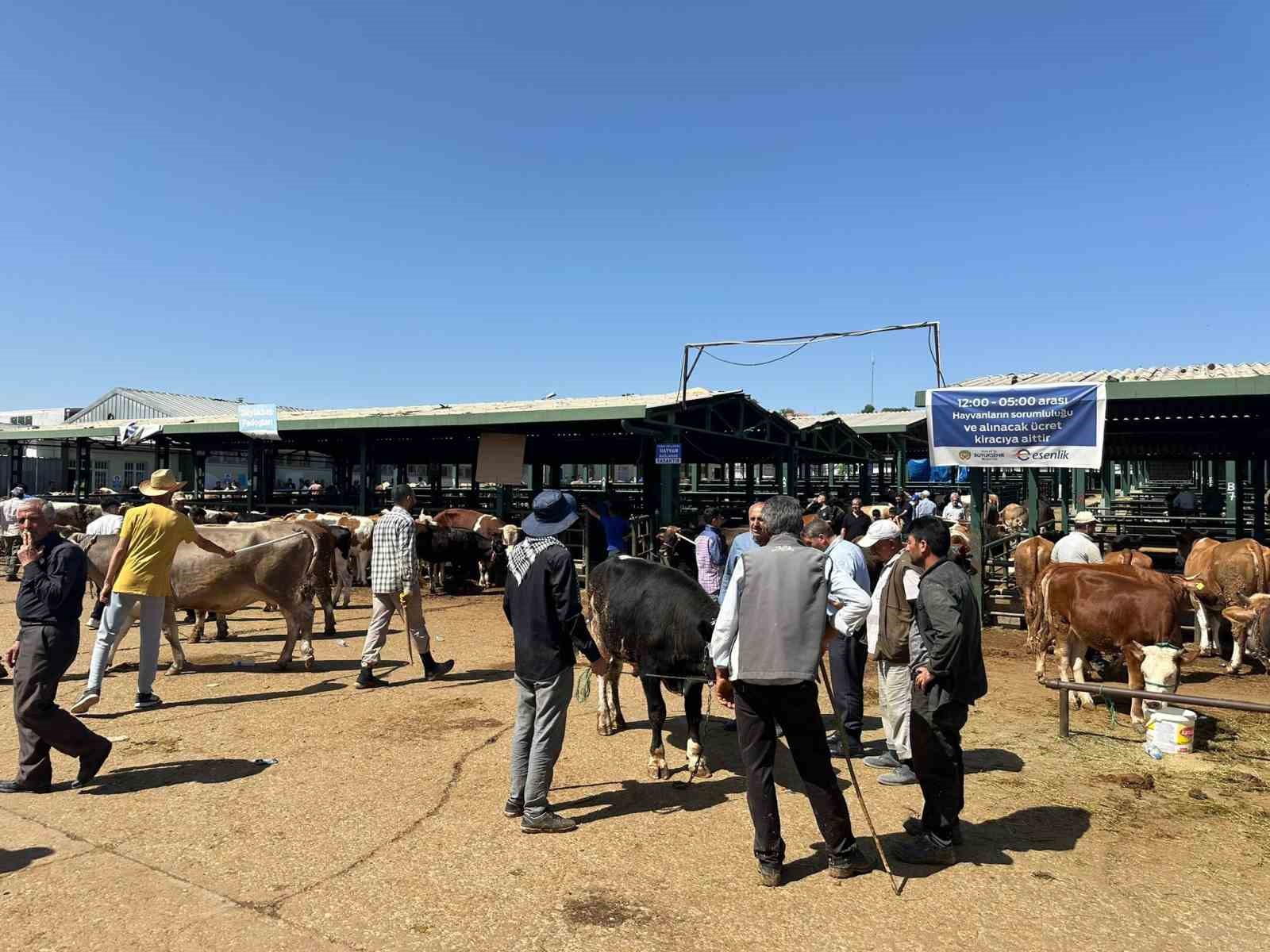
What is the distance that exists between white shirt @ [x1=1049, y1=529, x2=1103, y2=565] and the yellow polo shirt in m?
9.15

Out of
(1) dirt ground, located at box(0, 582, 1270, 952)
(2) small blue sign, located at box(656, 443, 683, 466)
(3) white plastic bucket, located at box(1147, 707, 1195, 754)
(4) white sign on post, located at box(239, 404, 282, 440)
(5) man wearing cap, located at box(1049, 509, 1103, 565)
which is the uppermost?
(4) white sign on post, located at box(239, 404, 282, 440)

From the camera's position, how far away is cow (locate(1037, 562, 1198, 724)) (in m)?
6.58

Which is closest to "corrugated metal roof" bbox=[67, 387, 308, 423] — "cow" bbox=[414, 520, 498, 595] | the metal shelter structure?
the metal shelter structure

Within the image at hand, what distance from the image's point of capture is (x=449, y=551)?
15.2m

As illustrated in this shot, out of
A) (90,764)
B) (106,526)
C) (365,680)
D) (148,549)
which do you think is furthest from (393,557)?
(106,526)

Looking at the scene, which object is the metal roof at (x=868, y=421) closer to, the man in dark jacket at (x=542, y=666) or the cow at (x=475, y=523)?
the cow at (x=475, y=523)

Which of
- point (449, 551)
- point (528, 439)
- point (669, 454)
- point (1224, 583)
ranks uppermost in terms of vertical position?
point (528, 439)

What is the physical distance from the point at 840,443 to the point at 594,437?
7.22 m

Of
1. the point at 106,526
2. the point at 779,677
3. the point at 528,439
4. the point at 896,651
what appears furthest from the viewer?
the point at 528,439

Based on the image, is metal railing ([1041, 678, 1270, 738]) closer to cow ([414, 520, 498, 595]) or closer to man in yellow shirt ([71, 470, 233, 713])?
man in yellow shirt ([71, 470, 233, 713])

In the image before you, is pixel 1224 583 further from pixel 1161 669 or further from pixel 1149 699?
pixel 1149 699

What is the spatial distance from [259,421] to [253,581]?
1196cm

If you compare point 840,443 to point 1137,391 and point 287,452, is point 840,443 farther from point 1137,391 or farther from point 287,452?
point 287,452

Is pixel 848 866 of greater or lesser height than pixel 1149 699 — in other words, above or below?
below
